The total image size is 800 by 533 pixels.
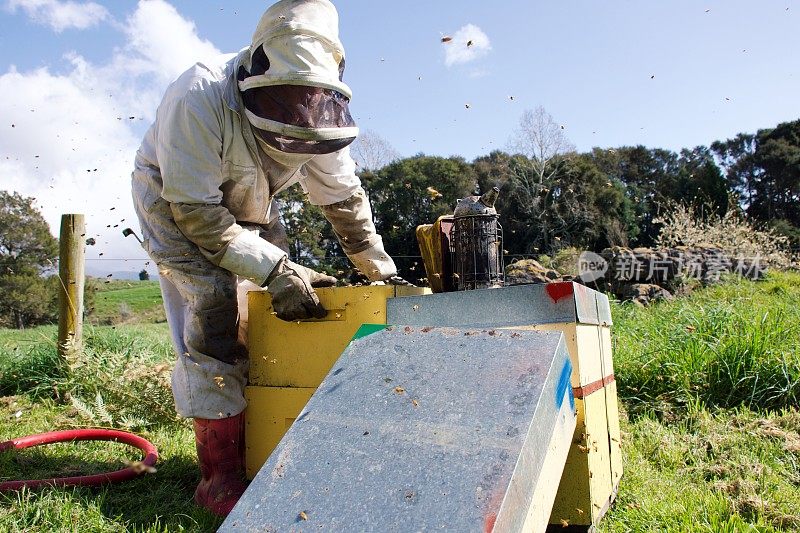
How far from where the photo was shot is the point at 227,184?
300 cm

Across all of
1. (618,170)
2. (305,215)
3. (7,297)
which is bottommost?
(7,297)

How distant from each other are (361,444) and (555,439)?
22.4 inches

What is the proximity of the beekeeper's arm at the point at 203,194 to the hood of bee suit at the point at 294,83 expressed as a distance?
0.23 metres

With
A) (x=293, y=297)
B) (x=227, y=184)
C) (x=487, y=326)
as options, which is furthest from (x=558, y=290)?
(x=227, y=184)

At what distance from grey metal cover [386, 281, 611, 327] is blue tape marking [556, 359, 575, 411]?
221 millimetres

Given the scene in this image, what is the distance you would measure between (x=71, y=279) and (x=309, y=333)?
3992 millimetres

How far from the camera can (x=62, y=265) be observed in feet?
18.7

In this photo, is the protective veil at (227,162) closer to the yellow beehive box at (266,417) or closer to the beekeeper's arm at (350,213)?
the yellow beehive box at (266,417)

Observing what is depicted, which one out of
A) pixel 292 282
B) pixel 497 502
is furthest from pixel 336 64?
pixel 497 502

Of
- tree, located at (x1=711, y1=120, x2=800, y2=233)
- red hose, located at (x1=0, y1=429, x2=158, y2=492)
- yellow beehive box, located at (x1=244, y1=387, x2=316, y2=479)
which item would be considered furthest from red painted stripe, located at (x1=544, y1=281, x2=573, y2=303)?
tree, located at (x1=711, y1=120, x2=800, y2=233)

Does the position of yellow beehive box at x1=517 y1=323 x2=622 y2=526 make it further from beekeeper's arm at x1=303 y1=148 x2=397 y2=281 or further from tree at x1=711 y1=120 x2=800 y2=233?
tree at x1=711 y1=120 x2=800 y2=233

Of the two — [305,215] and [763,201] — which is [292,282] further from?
[763,201]

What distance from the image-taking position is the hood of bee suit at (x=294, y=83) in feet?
8.97

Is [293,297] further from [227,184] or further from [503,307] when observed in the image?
[503,307]
